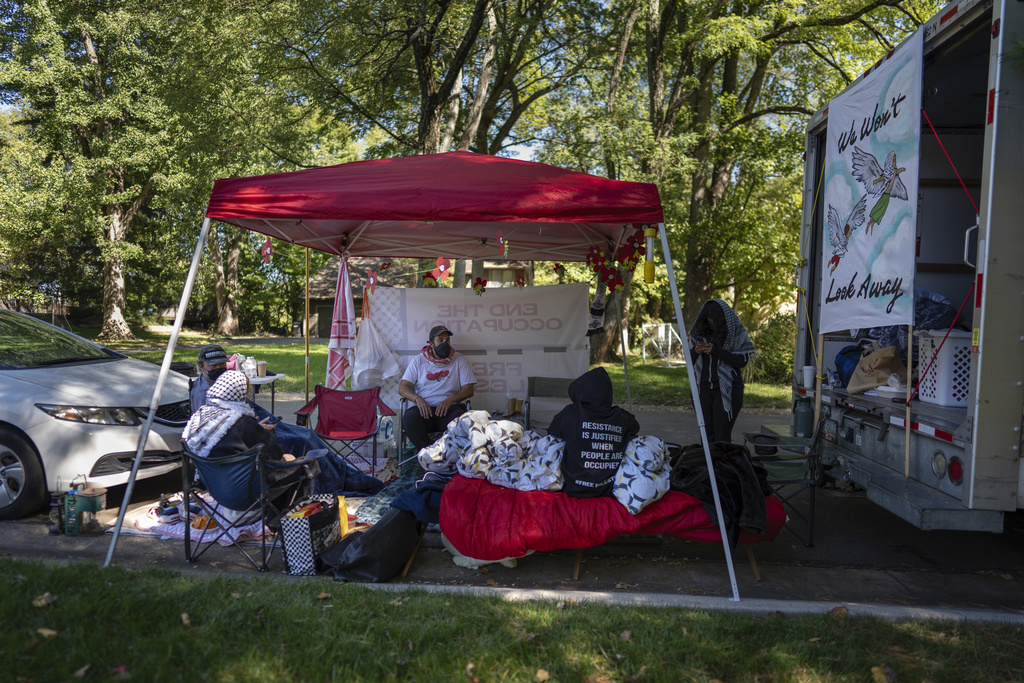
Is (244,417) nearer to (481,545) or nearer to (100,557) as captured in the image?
(100,557)

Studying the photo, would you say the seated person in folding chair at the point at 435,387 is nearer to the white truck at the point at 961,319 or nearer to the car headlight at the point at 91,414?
the car headlight at the point at 91,414

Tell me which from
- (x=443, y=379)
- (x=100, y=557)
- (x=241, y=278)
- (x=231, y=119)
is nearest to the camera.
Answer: (x=100, y=557)

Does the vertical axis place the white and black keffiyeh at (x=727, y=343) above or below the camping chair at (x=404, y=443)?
above

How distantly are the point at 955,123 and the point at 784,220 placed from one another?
12.5 metres

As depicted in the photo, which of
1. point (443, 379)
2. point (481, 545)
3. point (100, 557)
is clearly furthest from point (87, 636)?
point (443, 379)

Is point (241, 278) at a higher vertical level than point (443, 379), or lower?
higher

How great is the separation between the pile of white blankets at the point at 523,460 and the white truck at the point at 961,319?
1.43 metres

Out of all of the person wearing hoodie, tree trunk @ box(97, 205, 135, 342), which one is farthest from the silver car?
tree trunk @ box(97, 205, 135, 342)

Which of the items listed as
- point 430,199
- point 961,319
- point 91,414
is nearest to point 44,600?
point 91,414

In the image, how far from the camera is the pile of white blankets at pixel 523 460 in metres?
4.00

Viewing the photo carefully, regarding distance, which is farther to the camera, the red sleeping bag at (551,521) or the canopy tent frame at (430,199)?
the canopy tent frame at (430,199)

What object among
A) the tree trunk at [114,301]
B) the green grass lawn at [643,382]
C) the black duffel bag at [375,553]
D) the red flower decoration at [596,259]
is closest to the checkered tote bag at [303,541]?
the black duffel bag at [375,553]

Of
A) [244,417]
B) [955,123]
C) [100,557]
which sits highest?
[955,123]

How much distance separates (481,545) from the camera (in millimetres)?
4023
